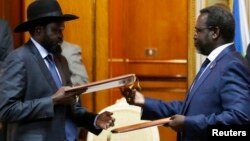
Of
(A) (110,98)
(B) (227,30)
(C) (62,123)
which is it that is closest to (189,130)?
(B) (227,30)

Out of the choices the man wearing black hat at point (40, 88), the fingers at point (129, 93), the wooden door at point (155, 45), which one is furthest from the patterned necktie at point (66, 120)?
the wooden door at point (155, 45)

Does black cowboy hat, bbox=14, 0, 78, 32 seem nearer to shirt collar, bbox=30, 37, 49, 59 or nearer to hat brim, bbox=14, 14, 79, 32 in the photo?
hat brim, bbox=14, 14, 79, 32

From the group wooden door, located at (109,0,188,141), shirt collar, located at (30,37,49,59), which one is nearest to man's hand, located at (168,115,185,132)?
shirt collar, located at (30,37,49,59)

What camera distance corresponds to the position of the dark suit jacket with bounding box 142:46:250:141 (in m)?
2.45

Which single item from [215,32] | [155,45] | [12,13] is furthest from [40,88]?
[12,13]

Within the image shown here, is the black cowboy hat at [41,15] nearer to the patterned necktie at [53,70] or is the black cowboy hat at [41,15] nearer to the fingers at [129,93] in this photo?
the patterned necktie at [53,70]

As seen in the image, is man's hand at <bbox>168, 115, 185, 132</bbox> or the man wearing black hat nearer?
man's hand at <bbox>168, 115, 185, 132</bbox>

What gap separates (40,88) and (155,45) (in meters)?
2.50

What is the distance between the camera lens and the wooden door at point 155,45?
5.04 metres

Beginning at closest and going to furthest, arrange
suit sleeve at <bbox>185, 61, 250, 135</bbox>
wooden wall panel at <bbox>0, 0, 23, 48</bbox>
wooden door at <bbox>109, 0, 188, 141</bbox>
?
1. suit sleeve at <bbox>185, 61, 250, 135</bbox>
2. wooden door at <bbox>109, 0, 188, 141</bbox>
3. wooden wall panel at <bbox>0, 0, 23, 48</bbox>

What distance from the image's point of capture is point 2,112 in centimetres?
274

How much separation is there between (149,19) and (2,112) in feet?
8.75

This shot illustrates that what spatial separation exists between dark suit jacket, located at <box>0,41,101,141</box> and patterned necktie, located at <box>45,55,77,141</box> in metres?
0.06

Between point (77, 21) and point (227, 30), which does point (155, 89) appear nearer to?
point (77, 21)
